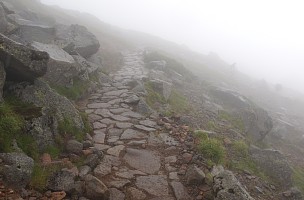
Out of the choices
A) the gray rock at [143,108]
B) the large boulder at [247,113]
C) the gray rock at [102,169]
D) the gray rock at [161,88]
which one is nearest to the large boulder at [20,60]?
the gray rock at [102,169]

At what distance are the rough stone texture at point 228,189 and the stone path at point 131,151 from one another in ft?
2.55

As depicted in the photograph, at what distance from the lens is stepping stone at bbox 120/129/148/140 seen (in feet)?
29.3

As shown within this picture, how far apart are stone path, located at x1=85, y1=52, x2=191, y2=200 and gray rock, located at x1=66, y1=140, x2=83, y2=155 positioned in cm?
66

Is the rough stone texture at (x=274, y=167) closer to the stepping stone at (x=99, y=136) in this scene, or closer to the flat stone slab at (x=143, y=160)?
the flat stone slab at (x=143, y=160)

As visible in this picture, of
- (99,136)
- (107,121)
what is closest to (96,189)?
(99,136)

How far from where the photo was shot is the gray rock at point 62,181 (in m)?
5.75

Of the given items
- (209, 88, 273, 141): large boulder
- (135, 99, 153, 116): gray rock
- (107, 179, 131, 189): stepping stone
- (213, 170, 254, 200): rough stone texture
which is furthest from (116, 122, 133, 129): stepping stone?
(209, 88, 273, 141): large boulder

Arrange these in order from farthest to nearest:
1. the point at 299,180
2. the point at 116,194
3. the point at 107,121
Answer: the point at 299,180
the point at 107,121
the point at 116,194

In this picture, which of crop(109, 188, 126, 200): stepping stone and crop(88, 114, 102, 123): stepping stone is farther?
crop(88, 114, 102, 123): stepping stone

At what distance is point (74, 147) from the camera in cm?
732

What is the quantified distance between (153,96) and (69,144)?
6112 mm

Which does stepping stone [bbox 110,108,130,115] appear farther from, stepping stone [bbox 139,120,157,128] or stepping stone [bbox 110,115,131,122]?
stepping stone [bbox 139,120,157,128]

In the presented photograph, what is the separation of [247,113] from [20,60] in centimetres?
1290

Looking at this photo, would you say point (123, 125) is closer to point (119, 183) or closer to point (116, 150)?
point (116, 150)
